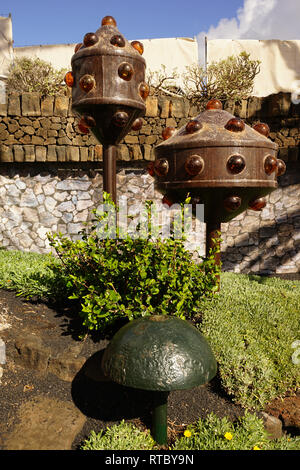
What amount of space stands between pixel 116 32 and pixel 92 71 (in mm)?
605

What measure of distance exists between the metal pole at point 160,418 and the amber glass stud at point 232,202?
77.8 inches

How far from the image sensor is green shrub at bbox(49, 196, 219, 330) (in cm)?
368

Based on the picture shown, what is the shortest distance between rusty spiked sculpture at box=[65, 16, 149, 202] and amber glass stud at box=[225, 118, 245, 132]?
45.4 inches

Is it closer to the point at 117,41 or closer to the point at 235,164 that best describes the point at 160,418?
the point at 235,164

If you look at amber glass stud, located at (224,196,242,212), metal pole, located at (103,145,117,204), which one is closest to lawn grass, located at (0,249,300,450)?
amber glass stud, located at (224,196,242,212)

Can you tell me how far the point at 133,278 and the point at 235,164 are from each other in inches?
57.0

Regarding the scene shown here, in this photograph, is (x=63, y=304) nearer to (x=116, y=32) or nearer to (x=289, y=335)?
(x=289, y=335)

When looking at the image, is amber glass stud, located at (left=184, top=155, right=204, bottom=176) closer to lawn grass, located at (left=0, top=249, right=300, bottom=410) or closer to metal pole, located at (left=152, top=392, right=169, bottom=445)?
lawn grass, located at (left=0, top=249, right=300, bottom=410)

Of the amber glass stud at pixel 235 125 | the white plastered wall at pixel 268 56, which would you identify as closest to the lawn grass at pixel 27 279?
the amber glass stud at pixel 235 125

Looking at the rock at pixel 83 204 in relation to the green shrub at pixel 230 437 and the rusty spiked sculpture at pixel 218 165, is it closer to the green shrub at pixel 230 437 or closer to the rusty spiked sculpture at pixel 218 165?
the rusty spiked sculpture at pixel 218 165

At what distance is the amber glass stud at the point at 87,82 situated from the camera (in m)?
4.29

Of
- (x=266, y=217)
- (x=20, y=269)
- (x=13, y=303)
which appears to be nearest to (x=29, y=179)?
(x=20, y=269)

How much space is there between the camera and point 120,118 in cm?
445

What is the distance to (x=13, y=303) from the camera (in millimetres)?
4496
